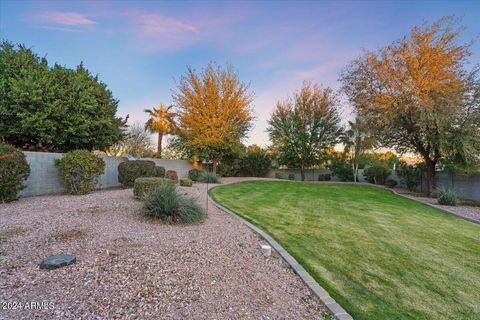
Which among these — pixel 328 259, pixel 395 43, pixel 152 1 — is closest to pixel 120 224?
pixel 328 259

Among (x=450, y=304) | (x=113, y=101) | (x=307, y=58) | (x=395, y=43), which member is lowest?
(x=450, y=304)

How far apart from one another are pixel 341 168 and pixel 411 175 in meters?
7.05

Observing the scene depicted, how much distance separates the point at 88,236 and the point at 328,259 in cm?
382

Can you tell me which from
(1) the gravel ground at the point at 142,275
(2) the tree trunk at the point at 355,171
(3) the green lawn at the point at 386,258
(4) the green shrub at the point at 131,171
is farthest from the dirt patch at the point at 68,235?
(2) the tree trunk at the point at 355,171

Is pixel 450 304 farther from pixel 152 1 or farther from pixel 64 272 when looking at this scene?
pixel 152 1

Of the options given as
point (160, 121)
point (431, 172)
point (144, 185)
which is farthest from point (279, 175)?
point (144, 185)

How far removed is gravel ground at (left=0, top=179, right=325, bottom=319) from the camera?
2.40 m

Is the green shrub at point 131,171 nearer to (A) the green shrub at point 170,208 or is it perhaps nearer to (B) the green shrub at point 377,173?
(A) the green shrub at point 170,208

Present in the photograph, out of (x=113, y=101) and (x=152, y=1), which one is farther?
(x=113, y=101)

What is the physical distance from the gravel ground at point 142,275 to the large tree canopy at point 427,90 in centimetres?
1210

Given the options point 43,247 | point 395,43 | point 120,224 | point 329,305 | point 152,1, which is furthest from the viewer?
point 395,43

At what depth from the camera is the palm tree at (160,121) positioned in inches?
958

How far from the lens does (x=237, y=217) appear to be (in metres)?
6.51

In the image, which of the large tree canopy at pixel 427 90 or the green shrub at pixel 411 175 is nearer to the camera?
the large tree canopy at pixel 427 90
